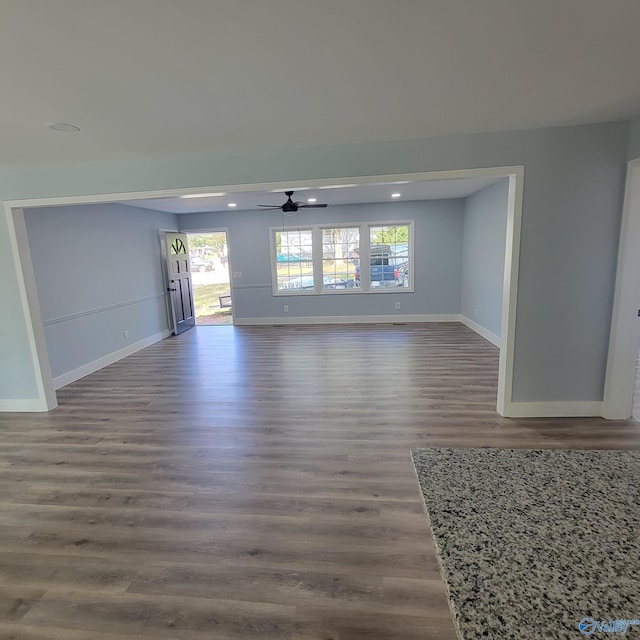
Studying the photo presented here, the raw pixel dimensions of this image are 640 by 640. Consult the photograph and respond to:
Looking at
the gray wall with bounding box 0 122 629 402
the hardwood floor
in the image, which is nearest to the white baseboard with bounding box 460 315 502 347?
the hardwood floor

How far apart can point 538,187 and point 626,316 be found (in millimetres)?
1312

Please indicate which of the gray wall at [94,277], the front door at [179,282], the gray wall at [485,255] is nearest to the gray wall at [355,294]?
the gray wall at [485,255]

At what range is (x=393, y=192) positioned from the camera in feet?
20.0

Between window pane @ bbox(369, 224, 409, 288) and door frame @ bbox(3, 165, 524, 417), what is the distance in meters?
4.29

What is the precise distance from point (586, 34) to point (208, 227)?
23.7 ft

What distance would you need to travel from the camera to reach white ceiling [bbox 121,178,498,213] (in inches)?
215

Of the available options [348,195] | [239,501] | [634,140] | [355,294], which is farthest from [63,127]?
[355,294]

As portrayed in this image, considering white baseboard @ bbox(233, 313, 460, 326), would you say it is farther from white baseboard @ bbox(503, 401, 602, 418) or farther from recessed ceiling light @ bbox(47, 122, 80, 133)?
recessed ceiling light @ bbox(47, 122, 80, 133)

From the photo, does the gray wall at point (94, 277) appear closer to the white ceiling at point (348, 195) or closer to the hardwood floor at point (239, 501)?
the white ceiling at point (348, 195)

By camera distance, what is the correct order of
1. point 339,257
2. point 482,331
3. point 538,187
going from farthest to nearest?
point 339,257 < point 482,331 < point 538,187

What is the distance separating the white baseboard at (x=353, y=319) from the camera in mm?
7660

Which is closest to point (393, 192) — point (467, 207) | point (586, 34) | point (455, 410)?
point (467, 207)

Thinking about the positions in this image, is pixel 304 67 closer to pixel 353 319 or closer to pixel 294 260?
pixel 294 260

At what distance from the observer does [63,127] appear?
7.97 feet
